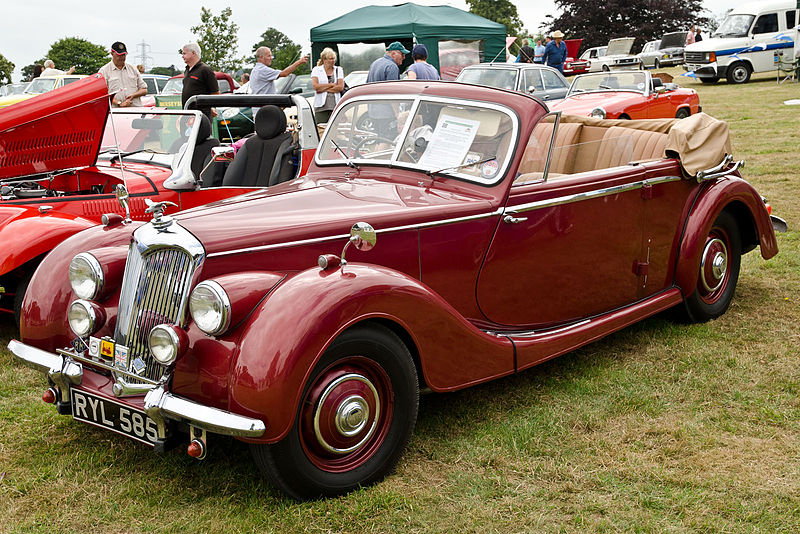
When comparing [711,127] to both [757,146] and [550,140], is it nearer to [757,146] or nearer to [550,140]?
[550,140]

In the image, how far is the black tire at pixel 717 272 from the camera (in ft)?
17.0

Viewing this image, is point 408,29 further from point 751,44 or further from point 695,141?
point 751,44

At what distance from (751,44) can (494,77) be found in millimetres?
14101

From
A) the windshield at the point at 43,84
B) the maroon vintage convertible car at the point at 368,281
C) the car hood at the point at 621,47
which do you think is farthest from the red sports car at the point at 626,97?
the car hood at the point at 621,47

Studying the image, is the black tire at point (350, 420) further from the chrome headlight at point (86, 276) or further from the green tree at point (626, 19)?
the green tree at point (626, 19)

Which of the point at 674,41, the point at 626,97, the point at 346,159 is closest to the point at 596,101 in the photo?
the point at 626,97

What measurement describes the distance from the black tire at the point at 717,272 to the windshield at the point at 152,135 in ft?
14.3

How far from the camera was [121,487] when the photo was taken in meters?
3.25

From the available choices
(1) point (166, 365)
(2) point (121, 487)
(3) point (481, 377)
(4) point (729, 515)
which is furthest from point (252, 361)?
(4) point (729, 515)

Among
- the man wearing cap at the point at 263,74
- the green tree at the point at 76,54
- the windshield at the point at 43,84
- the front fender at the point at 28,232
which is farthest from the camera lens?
the green tree at the point at 76,54

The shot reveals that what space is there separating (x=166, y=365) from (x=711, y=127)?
158 inches

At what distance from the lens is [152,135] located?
6934mm

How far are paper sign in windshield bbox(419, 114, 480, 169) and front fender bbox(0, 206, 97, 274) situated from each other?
2.56m

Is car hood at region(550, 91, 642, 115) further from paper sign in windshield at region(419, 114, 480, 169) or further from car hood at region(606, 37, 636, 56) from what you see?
car hood at region(606, 37, 636, 56)
